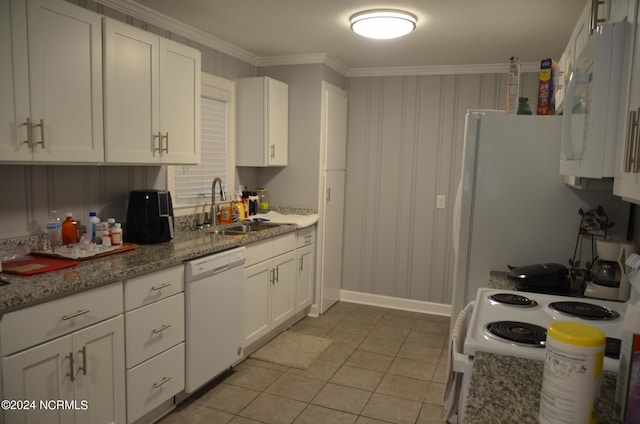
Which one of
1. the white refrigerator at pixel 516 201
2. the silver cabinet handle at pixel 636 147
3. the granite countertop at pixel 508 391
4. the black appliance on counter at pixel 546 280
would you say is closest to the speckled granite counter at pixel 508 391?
the granite countertop at pixel 508 391

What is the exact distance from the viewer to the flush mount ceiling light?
2801mm

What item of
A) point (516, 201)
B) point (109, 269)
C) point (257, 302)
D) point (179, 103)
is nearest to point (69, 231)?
point (109, 269)

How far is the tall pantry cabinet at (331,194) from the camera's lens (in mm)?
4195

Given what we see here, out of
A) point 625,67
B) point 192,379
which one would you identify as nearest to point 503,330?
point 625,67

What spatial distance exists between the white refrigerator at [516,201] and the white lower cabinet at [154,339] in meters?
1.59

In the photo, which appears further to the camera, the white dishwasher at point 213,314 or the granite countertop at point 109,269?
the white dishwasher at point 213,314

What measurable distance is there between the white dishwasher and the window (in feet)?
2.59

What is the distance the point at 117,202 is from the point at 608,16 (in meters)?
2.65

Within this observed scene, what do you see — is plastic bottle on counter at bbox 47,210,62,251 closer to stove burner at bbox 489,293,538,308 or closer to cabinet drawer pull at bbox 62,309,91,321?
cabinet drawer pull at bbox 62,309,91,321

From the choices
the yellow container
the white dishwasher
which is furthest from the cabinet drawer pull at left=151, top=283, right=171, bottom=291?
the yellow container

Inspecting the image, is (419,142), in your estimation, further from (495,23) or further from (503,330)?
(503,330)

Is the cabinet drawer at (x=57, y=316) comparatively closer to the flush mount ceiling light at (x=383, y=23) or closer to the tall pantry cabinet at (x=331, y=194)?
the flush mount ceiling light at (x=383, y=23)

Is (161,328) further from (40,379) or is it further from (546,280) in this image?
(546,280)

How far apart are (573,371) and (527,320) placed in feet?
2.61
